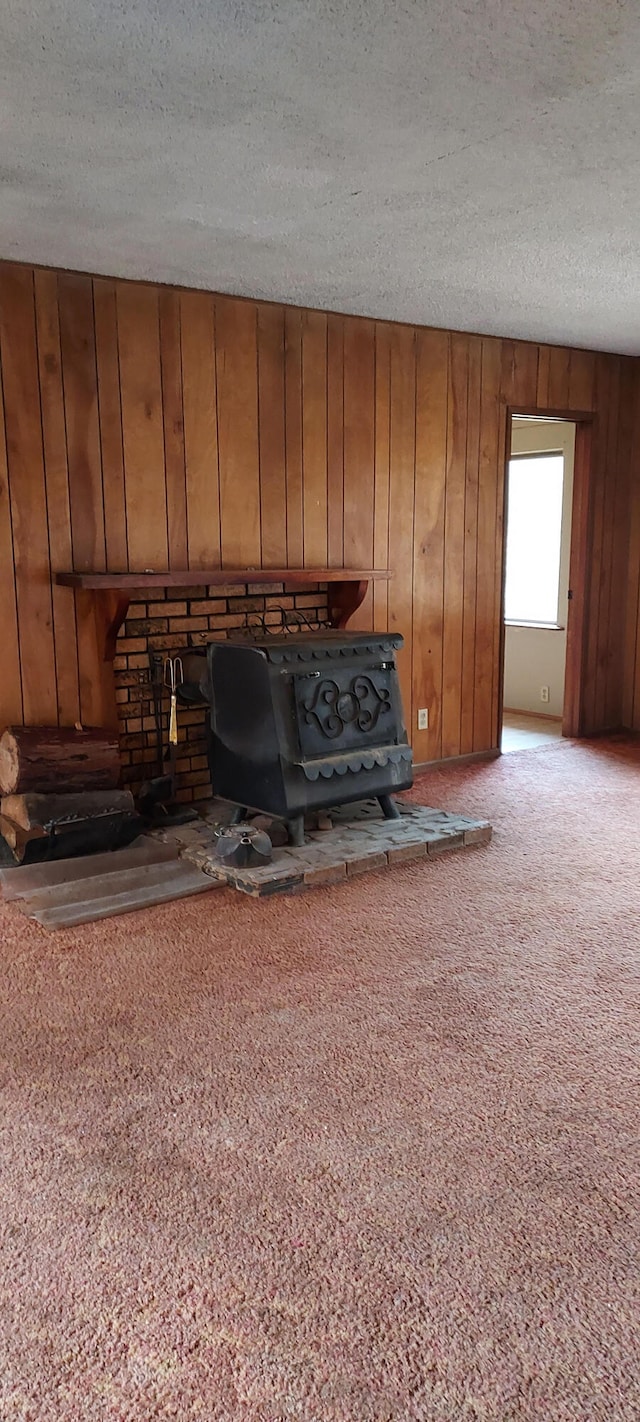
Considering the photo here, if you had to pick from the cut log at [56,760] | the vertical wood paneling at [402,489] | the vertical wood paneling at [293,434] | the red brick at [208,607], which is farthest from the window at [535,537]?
the cut log at [56,760]

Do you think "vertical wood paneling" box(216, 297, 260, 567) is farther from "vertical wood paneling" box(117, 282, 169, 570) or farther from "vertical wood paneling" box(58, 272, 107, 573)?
"vertical wood paneling" box(58, 272, 107, 573)

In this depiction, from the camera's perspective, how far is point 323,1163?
6.26 ft

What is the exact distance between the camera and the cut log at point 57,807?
345 cm

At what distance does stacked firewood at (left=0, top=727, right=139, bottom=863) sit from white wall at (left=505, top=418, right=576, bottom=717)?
364 centimetres

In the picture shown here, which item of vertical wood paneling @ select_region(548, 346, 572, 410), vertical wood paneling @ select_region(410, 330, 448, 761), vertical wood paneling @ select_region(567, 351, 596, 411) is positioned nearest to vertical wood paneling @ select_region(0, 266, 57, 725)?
vertical wood paneling @ select_region(410, 330, 448, 761)

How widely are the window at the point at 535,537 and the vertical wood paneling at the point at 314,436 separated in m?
Answer: 2.31

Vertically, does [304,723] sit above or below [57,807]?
above

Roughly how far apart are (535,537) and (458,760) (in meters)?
2.18

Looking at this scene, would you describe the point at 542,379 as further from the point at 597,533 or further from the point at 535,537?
the point at 535,537

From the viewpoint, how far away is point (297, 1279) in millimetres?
1608

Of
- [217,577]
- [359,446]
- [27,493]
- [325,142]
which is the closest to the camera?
[325,142]

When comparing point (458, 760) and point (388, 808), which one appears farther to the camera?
point (458, 760)

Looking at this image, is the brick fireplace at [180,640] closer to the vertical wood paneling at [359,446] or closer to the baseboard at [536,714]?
the vertical wood paneling at [359,446]

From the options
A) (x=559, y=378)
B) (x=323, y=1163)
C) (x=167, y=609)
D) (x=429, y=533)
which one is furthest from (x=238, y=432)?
(x=323, y=1163)
